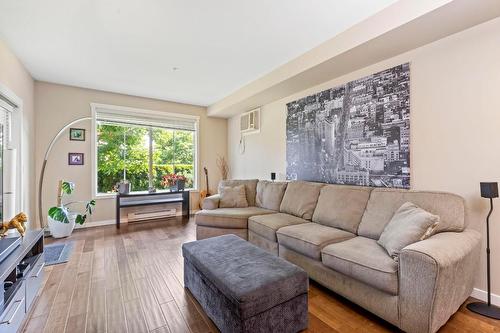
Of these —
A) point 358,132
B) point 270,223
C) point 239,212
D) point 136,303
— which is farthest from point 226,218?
point 358,132

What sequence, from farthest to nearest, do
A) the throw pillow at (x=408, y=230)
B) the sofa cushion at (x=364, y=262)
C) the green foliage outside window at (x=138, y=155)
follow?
the green foliage outside window at (x=138, y=155) → the throw pillow at (x=408, y=230) → the sofa cushion at (x=364, y=262)

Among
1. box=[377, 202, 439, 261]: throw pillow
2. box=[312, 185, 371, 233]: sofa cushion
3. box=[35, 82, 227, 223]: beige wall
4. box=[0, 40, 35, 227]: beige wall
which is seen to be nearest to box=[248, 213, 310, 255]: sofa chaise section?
box=[312, 185, 371, 233]: sofa cushion

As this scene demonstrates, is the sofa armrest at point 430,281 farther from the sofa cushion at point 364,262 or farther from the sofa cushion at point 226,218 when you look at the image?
the sofa cushion at point 226,218

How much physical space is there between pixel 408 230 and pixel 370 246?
35cm

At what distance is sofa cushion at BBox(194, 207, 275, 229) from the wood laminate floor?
0.56m

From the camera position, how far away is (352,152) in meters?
3.03

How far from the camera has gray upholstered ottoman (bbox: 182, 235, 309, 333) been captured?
1.50 m

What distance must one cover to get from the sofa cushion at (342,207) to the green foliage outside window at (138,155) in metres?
3.68

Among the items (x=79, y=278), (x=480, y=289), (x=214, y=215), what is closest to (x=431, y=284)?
(x=480, y=289)

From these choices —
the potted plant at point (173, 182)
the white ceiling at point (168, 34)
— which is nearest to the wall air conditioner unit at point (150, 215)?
the potted plant at point (173, 182)

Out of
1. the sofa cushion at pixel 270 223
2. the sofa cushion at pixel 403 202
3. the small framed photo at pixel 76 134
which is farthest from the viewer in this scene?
the small framed photo at pixel 76 134

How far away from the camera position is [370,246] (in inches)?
80.8

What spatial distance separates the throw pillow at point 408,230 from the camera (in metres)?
1.79

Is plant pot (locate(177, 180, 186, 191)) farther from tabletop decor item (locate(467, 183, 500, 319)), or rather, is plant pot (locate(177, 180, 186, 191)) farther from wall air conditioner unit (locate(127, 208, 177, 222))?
tabletop decor item (locate(467, 183, 500, 319))
